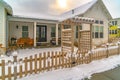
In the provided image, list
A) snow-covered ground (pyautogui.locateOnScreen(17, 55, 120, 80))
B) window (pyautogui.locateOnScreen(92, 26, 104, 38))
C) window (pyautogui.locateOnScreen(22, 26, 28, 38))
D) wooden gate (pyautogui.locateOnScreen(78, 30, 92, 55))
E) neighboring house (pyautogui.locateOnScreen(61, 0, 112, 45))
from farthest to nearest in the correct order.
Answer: window (pyautogui.locateOnScreen(92, 26, 104, 38))
neighboring house (pyautogui.locateOnScreen(61, 0, 112, 45))
window (pyautogui.locateOnScreen(22, 26, 28, 38))
wooden gate (pyautogui.locateOnScreen(78, 30, 92, 55))
snow-covered ground (pyautogui.locateOnScreen(17, 55, 120, 80))

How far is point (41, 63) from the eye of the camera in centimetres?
607

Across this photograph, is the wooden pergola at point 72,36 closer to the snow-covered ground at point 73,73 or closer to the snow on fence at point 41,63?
the snow on fence at point 41,63

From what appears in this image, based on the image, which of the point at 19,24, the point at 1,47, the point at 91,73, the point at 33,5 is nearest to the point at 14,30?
the point at 19,24

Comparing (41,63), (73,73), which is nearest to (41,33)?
(41,63)

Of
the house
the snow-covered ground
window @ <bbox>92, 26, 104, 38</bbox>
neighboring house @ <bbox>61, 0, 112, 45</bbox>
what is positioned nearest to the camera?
the snow-covered ground

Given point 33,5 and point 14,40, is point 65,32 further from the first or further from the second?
point 33,5

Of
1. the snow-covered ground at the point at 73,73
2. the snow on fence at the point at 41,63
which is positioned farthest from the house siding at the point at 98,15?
the snow-covered ground at the point at 73,73

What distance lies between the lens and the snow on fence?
463cm

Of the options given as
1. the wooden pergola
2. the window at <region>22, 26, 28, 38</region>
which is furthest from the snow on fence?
the window at <region>22, 26, 28, 38</region>

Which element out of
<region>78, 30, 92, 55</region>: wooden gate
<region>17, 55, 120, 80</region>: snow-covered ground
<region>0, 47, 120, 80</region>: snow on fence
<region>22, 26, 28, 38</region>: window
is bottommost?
<region>17, 55, 120, 80</region>: snow-covered ground

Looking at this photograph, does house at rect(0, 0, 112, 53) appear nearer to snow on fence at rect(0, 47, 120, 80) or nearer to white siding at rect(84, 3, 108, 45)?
white siding at rect(84, 3, 108, 45)

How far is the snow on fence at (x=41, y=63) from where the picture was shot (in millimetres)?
4633

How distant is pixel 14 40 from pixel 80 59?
31.9 feet

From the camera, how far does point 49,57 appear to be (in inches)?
221
